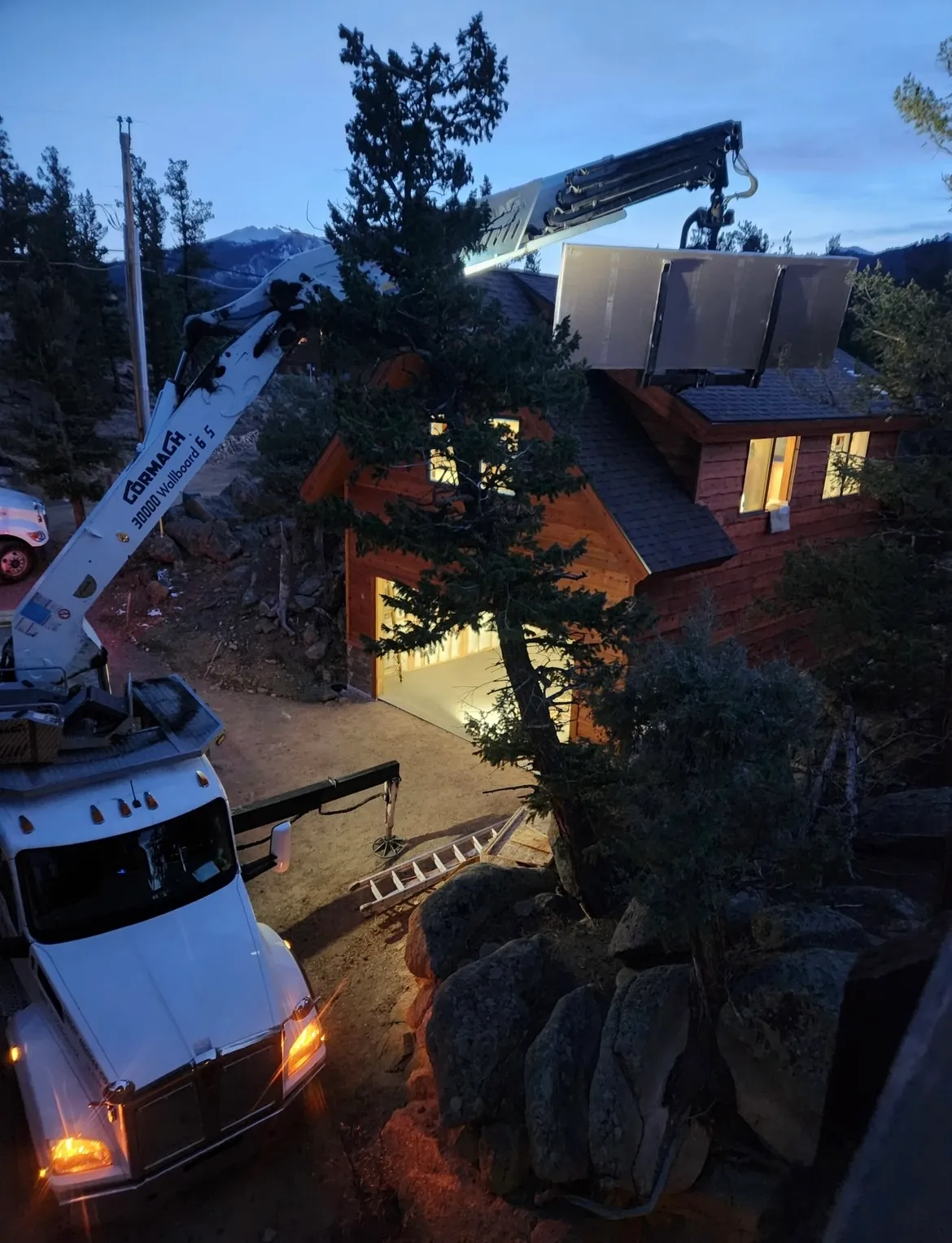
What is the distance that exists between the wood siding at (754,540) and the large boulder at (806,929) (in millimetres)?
5481

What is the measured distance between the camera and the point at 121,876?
242 inches

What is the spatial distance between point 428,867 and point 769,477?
9.84 meters

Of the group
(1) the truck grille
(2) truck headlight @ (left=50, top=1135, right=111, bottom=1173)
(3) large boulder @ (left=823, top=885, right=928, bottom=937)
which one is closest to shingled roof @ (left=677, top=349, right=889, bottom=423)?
(3) large boulder @ (left=823, top=885, right=928, bottom=937)

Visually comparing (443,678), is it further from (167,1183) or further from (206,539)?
(167,1183)

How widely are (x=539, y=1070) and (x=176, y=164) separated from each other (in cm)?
5161

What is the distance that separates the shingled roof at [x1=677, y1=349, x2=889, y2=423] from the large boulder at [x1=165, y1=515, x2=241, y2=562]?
14.6 m

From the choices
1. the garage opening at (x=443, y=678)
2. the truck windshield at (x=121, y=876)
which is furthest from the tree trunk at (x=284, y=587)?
the truck windshield at (x=121, y=876)

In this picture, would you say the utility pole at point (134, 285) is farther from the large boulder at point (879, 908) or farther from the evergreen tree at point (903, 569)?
the large boulder at point (879, 908)

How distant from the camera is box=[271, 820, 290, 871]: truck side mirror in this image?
698 cm

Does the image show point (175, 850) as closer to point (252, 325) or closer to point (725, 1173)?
point (725, 1173)

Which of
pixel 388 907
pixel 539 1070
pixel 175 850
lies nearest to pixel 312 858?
pixel 388 907

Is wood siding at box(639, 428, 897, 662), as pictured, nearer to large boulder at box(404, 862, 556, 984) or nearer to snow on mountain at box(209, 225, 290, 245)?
large boulder at box(404, 862, 556, 984)

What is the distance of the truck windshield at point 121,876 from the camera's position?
5.88m

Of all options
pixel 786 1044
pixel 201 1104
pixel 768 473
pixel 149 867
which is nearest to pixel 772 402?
pixel 768 473
